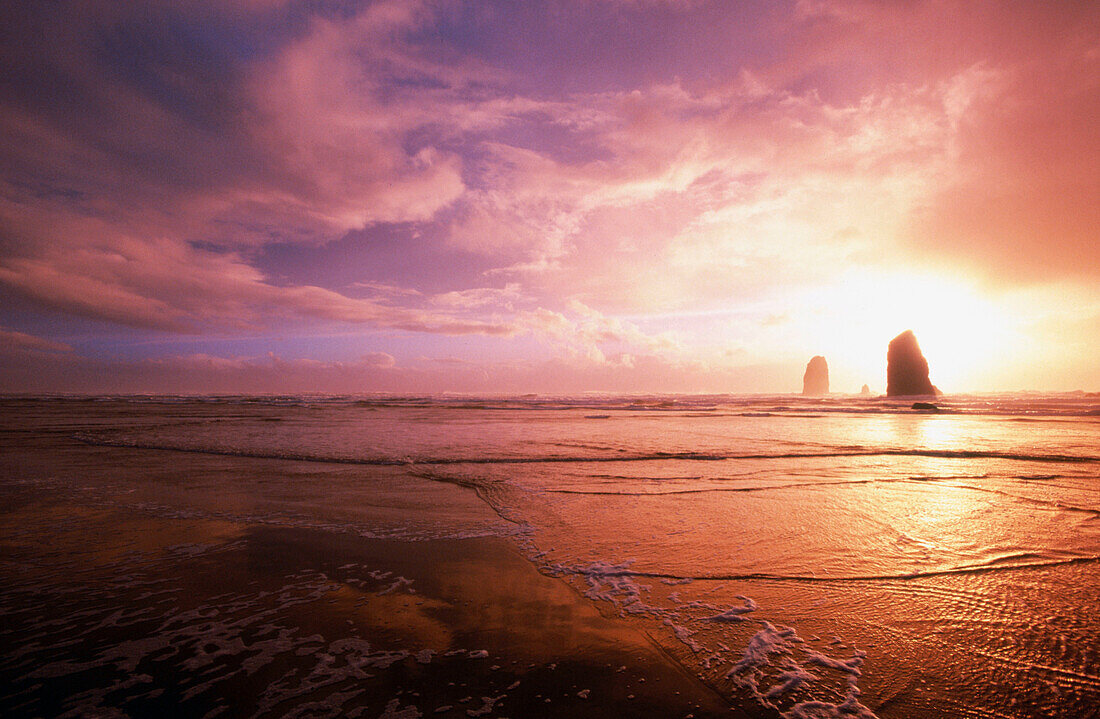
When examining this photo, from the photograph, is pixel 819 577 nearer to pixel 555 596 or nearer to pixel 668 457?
pixel 555 596

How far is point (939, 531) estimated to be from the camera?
4207 millimetres

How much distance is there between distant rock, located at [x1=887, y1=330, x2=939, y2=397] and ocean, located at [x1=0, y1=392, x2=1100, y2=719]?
225ft

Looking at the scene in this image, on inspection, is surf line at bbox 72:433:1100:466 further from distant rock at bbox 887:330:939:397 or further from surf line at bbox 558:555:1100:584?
distant rock at bbox 887:330:939:397

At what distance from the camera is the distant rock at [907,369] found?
60.3m

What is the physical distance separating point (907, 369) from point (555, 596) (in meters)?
77.2

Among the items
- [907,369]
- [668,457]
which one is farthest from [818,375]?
[668,457]

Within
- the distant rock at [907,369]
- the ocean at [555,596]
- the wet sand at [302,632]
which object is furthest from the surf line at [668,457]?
the distant rock at [907,369]

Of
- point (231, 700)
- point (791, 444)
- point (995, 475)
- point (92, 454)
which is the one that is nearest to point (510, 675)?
point (231, 700)

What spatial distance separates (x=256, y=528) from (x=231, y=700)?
118 inches

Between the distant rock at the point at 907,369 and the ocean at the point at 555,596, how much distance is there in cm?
6845

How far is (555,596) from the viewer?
10.1ft

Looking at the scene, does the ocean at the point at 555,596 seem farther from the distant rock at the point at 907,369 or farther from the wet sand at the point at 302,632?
the distant rock at the point at 907,369

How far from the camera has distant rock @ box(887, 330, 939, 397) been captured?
198ft

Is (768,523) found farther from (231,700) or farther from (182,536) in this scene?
(182,536)
